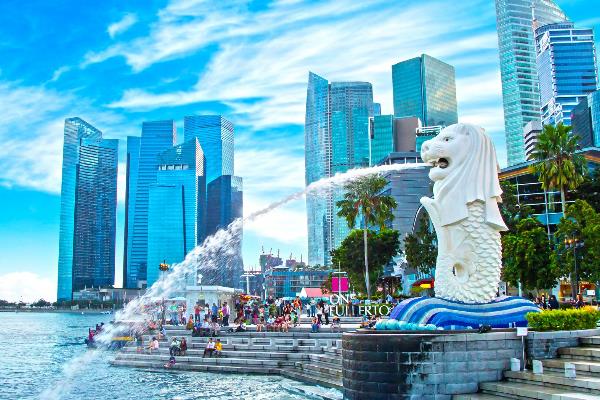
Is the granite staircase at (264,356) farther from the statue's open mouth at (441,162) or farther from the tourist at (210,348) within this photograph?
the statue's open mouth at (441,162)

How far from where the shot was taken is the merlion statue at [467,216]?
21672 millimetres

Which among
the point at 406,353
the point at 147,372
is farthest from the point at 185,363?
the point at 406,353

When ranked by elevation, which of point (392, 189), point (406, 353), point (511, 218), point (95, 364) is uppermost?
point (392, 189)

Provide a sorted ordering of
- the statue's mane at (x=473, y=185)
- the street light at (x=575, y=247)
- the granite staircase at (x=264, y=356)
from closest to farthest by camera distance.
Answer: the statue's mane at (x=473, y=185)
the granite staircase at (x=264, y=356)
the street light at (x=575, y=247)

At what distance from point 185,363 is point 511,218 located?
3474 centimetres

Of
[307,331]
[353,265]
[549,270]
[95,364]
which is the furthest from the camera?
[353,265]

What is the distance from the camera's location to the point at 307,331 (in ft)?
113

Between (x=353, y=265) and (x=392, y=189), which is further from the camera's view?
(x=392, y=189)

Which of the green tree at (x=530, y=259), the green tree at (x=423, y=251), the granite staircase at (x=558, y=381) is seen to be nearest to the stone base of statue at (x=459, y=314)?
the granite staircase at (x=558, y=381)

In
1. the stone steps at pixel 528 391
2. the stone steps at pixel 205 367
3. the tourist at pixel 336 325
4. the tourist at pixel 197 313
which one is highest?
the tourist at pixel 197 313

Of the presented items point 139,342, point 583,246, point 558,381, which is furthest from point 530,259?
point 558,381

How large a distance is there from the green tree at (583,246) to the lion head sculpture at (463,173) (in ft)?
66.9

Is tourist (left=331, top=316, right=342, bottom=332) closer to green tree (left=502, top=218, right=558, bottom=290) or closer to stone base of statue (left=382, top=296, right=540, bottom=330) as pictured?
stone base of statue (left=382, top=296, right=540, bottom=330)

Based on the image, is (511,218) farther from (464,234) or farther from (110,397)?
(110,397)
